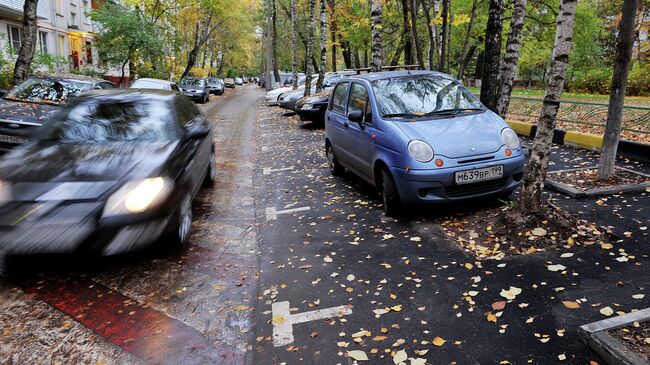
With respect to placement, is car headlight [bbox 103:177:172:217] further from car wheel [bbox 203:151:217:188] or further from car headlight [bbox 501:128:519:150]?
car headlight [bbox 501:128:519:150]

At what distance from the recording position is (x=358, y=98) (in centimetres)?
719

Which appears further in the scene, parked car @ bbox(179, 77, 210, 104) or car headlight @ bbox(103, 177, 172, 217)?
parked car @ bbox(179, 77, 210, 104)

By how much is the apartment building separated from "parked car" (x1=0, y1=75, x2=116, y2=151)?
1507 centimetres

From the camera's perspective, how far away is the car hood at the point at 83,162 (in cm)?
445

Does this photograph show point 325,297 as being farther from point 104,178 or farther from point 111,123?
point 111,123

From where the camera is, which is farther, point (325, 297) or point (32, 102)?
point (32, 102)

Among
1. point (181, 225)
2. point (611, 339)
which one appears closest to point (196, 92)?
point (181, 225)

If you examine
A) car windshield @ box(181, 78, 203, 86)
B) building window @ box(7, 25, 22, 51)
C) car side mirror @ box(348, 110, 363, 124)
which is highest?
building window @ box(7, 25, 22, 51)

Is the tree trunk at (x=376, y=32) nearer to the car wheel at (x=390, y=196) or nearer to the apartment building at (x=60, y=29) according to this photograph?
the car wheel at (x=390, y=196)

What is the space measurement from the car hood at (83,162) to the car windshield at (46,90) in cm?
460

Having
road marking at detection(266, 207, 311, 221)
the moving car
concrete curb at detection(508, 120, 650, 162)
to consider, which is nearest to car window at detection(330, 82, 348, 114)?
road marking at detection(266, 207, 311, 221)

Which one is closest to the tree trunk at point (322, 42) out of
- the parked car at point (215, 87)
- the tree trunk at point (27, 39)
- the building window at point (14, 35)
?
the tree trunk at point (27, 39)

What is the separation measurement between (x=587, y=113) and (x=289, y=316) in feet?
29.2

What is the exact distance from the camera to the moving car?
409 cm
